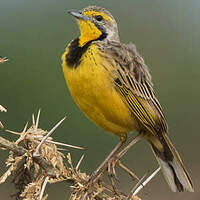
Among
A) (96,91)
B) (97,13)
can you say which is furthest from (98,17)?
(96,91)

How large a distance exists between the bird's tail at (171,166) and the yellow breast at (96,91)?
0.40 meters

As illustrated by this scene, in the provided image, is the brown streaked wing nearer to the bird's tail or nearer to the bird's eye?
the bird's tail

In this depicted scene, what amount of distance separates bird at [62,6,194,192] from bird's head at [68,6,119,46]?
12 mm

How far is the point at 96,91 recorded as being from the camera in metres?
4.38

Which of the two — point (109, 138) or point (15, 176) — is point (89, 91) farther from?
point (109, 138)

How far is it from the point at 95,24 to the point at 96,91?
1.13 meters

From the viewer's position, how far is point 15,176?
9.74ft

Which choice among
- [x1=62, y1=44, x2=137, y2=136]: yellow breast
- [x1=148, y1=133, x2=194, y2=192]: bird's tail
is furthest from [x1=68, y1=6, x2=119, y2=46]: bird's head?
[x1=148, y1=133, x2=194, y2=192]: bird's tail

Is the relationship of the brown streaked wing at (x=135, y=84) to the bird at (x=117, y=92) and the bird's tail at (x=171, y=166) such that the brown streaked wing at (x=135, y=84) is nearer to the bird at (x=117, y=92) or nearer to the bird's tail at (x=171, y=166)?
the bird at (x=117, y=92)

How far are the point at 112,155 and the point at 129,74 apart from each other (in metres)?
0.76

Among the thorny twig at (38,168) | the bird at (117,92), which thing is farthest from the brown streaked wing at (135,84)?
the thorny twig at (38,168)

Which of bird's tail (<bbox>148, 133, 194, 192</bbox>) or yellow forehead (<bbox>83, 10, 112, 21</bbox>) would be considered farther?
yellow forehead (<bbox>83, 10, 112, 21</bbox>)

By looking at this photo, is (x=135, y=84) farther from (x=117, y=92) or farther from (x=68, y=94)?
(x=68, y=94)

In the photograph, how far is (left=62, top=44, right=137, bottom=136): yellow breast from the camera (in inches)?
172
